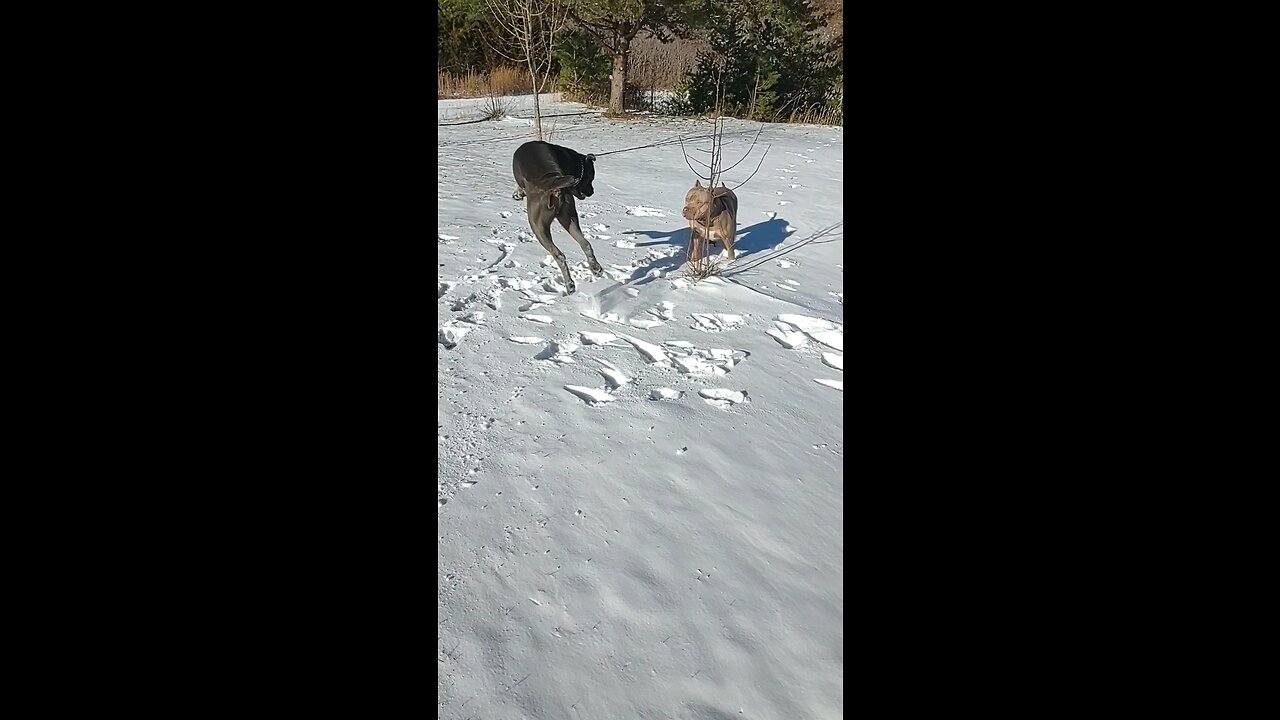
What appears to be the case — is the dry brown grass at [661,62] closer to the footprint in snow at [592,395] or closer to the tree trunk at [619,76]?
the tree trunk at [619,76]

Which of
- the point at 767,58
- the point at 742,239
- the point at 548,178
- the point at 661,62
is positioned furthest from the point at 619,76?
the point at 548,178

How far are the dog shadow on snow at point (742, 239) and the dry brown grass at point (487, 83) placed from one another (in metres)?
9.48

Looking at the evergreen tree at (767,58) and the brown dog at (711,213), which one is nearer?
the brown dog at (711,213)

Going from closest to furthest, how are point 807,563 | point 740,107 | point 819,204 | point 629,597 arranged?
point 629,597 → point 807,563 → point 819,204 → point 740,107

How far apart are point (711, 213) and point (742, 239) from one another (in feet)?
4.32

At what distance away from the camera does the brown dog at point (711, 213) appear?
15.3 ft

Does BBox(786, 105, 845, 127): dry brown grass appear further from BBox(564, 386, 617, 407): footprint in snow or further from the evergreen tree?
BBox(564, 386, 617, 407): footprint in snow

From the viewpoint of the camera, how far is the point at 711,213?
4648 millimetres

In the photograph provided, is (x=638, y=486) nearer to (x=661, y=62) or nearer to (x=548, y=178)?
(x=548, y=178)

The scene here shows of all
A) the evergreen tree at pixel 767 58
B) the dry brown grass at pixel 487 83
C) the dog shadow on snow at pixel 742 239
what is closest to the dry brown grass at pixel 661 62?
the evergreen tree at pixel 767 58
